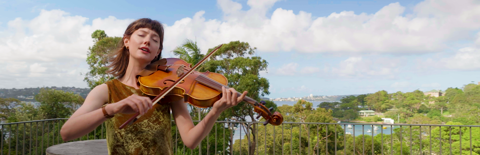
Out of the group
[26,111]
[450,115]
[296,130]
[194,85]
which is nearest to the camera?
[194,85]

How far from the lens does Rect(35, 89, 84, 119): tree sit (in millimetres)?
16391

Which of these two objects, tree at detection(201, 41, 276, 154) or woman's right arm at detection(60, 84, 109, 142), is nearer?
woman's right arm at detection(60, 84, 109, 142)

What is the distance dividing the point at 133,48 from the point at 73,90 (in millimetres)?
19874

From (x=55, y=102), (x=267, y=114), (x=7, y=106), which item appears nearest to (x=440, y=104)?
(x=55, y=102)

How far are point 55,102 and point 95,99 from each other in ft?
60.7

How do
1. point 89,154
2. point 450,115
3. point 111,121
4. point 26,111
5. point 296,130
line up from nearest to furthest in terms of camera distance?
point 111,121 → point 89,154 → point 26,111 → point 296,130 → point 450,115

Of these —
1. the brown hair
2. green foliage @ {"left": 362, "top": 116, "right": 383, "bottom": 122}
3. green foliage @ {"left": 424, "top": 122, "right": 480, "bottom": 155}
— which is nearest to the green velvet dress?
the brown hair

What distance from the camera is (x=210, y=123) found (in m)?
1.08

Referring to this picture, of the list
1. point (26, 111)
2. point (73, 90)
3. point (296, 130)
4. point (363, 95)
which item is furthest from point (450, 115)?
point (26, 111)

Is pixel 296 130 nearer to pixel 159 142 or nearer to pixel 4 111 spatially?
pixel 4 111

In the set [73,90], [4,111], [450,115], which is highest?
[73,90]

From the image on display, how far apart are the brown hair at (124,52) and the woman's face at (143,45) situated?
0.03 metres

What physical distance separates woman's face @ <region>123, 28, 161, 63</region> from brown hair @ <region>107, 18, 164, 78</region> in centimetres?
3

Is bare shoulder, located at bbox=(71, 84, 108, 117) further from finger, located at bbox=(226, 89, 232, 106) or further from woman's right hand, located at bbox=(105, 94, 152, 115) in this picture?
finger, located at bbox=(226, 89, 232, 106)
